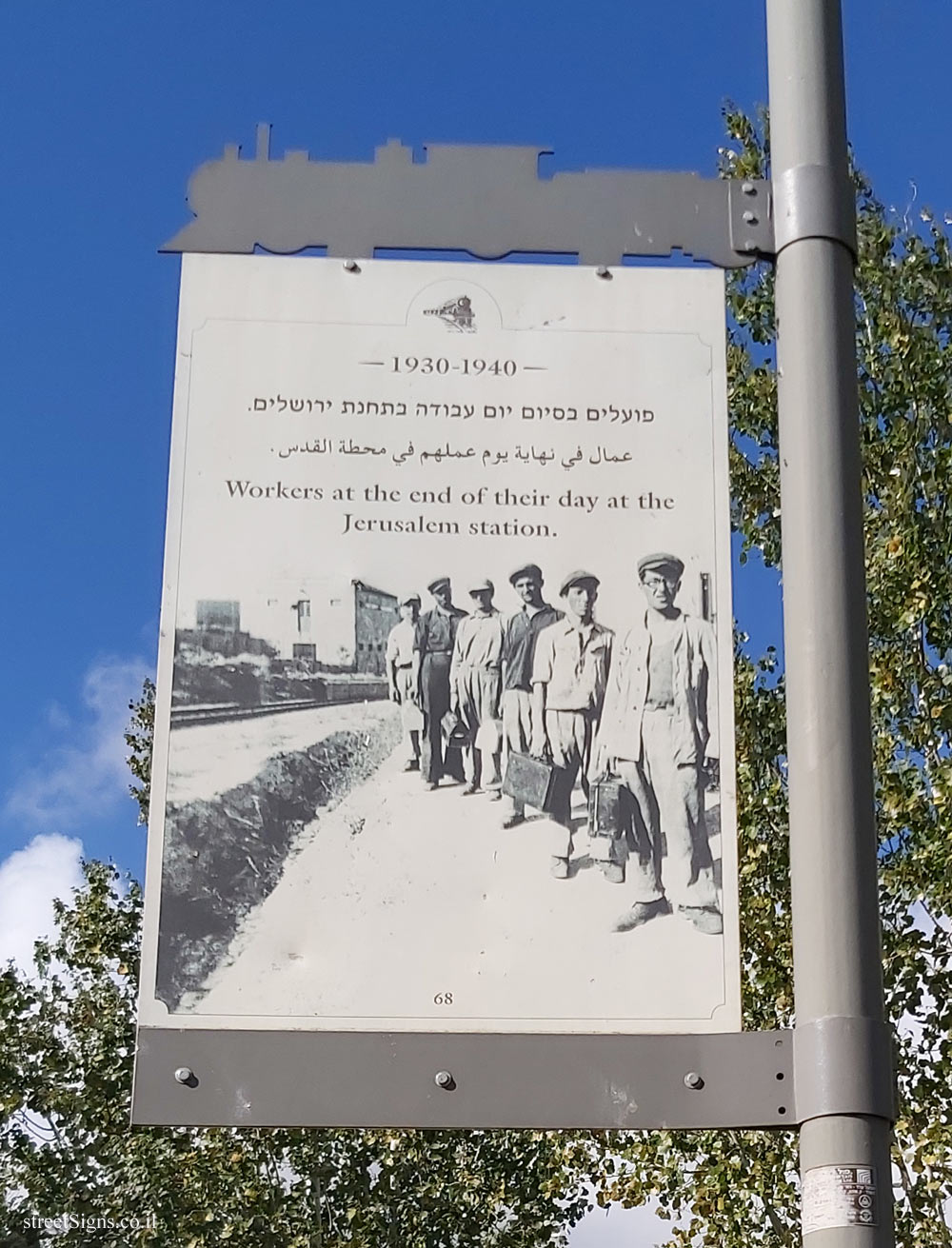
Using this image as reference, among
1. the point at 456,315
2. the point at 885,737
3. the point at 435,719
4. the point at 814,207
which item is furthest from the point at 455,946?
the point at 885,737

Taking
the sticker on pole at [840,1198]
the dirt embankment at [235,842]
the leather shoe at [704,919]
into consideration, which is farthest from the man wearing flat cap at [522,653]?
the sticker on pole at [840,1198]

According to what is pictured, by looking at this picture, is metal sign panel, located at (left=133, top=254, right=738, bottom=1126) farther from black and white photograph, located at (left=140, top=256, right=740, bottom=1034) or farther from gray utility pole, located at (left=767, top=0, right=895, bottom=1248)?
gray utility pole, located at (left=767, top=0, right=895, bottom=1248)

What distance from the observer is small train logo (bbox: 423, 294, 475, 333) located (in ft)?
13.3

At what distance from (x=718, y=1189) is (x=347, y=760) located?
1093 centimetres

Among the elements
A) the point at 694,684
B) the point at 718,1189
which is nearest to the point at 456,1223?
the point at 718,1189

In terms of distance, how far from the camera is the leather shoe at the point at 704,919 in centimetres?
362

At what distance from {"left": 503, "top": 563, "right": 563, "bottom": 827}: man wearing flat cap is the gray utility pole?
52 cm

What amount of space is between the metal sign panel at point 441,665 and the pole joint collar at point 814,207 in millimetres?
231

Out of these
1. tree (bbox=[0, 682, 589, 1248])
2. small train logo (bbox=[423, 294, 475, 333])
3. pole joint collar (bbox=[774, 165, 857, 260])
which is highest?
pole joint collar (bbox=[774, 165, 857, 260])

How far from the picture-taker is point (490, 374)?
3986 mm

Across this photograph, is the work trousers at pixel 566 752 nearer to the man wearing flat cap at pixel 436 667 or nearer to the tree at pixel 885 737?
the man wearing flat cap at pixel 436 667

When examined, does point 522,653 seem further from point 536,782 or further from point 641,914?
point 641,914

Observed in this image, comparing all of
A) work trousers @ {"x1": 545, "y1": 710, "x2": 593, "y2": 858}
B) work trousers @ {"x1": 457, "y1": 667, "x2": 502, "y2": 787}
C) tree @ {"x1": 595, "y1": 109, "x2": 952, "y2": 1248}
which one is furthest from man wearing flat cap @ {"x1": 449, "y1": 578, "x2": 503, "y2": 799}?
tree @ {"x1": 595, "y1": 109, "x2": 952, "y2": 1248}

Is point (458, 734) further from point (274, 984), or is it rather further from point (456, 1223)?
point (456, 1223)
